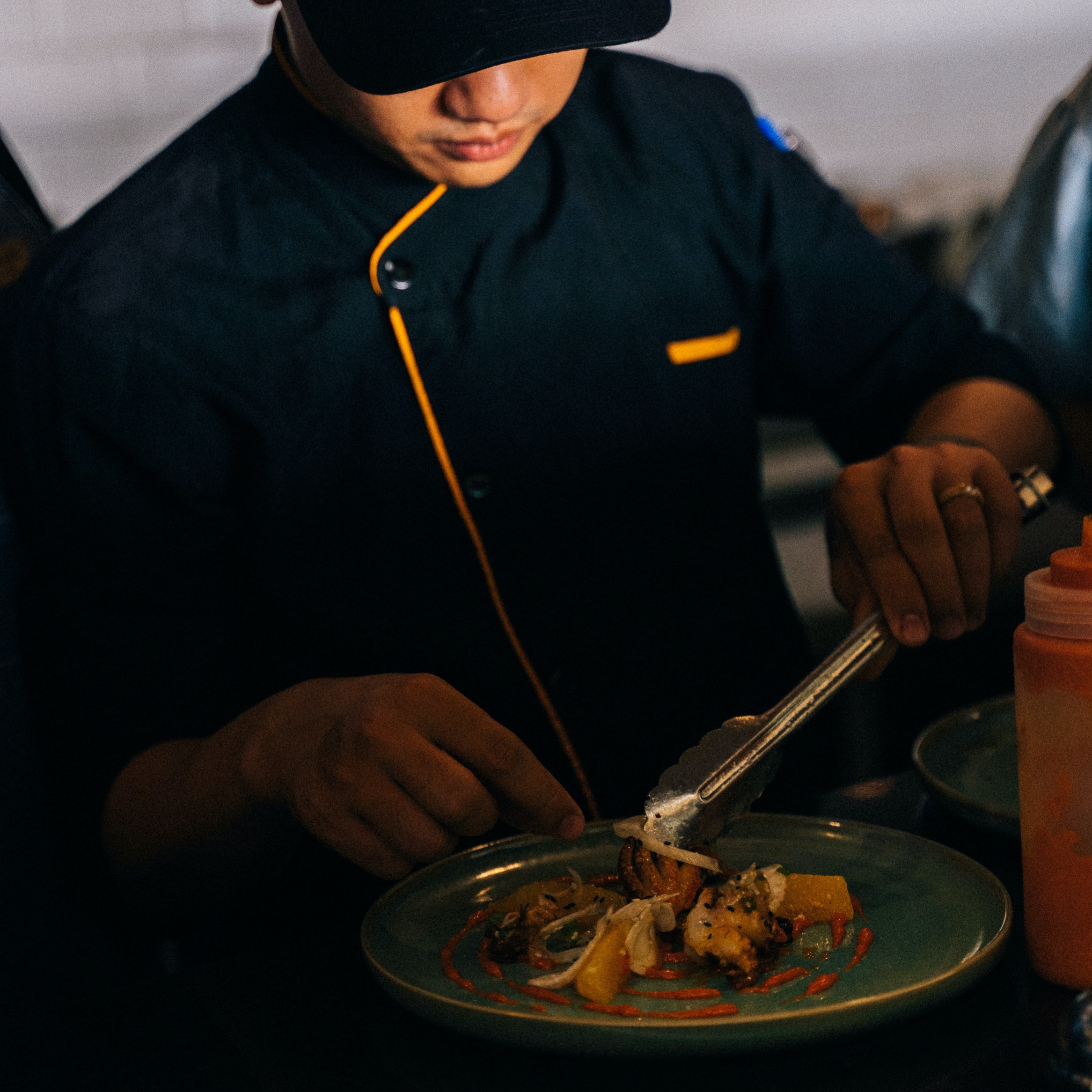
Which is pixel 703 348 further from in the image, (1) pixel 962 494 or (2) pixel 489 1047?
(2) pixel 489 1047

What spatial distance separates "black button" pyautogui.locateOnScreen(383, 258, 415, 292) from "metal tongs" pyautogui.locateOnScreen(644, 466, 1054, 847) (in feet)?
1.93

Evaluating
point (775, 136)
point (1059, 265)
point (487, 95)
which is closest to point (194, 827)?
point (487, 95)

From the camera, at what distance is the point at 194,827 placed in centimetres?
110

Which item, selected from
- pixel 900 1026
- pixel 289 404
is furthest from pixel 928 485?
pixel 289 404

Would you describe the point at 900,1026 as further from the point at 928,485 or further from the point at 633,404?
the point at 633,404

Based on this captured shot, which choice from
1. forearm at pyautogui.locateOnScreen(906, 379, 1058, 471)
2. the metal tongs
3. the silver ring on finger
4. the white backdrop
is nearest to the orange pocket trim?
forearm at pyautogui.locateOnScreen(906, 379, 1058, 471)

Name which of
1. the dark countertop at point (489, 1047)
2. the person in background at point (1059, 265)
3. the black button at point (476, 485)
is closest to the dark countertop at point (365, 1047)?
the dark countertop at point (489, 1047)

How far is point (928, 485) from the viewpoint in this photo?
43.9 inches

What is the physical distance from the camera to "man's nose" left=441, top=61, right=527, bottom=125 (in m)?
1.12

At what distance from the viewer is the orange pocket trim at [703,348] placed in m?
1.50

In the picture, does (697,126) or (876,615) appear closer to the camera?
(876,615)

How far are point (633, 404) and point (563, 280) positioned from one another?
0.15 m

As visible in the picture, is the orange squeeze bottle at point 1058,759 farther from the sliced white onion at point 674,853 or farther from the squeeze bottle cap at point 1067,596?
the sliced white onion at point 674,853

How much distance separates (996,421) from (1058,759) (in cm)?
74
